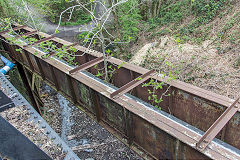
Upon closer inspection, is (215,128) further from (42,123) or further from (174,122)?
(42,123)

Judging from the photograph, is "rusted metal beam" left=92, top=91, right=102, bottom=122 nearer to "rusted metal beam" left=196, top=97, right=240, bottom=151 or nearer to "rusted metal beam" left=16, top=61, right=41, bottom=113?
"rusted metal beam" left=196, top=97, right=240, bottom=151

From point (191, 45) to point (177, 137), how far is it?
9.10 m

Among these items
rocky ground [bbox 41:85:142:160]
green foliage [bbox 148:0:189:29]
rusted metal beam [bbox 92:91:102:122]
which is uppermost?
rusted metal beam [bbox 92:91:102:122]

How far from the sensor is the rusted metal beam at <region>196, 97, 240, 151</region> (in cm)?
252

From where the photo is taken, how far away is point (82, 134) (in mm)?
9180

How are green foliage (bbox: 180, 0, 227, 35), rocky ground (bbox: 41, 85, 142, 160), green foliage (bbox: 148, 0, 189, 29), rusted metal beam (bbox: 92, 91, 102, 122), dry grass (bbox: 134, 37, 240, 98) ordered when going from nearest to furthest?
1. rusted metal beam (bbox: 92, 91, 102, 122)
2. dry grass (bbox: 134, 37, 240, 98)
3. rocky ground (bbox: 41, 85, 142, 160)
4. green foliage (bbox: 180, 0, 227, 35)
5. green foliage (bbox: 148, 0, 189, 29)

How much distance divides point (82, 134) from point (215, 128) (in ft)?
24.5

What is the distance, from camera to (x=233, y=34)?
31.4 feet

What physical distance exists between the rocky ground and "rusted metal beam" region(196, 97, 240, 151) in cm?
550

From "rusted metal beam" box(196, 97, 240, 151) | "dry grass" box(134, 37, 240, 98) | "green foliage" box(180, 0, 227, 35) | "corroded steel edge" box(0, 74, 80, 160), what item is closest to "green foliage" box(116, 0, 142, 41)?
"dry grass" box(134, 37, 240, 98)

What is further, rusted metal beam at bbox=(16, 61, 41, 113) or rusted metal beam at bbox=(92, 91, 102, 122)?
rusted metal beam at bbox=(16, 61, 41, 113)

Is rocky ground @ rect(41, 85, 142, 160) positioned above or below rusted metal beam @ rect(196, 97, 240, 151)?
below

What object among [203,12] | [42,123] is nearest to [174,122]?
[42,123]

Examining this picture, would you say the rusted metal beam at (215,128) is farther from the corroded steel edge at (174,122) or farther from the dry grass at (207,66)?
the dry grass at (207,66)
